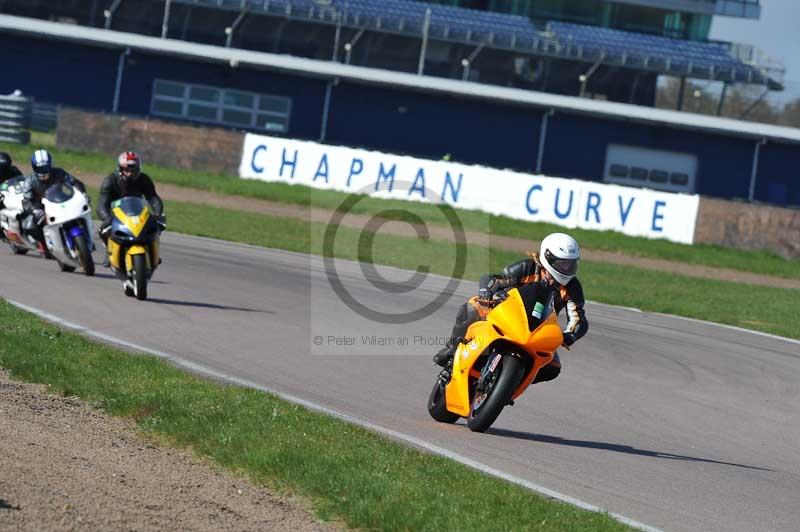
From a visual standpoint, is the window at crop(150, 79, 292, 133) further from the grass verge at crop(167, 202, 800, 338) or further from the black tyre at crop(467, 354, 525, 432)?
the black tyre at crop(467, 354, 525, 432)

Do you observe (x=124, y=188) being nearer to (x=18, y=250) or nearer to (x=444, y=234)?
(x=18, y=250)

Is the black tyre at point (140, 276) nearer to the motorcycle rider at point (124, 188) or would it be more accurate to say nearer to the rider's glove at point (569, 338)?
the motorcycle rider at point (124, 188)

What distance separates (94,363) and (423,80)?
35259mm

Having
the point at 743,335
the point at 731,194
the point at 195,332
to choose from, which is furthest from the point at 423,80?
the point at 195,332

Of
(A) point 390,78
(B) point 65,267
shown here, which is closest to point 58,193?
(B) point 65,267

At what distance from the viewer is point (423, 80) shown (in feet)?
145

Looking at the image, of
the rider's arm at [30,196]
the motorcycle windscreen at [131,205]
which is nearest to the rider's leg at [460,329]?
the motorcycle windscreen at [131,205]

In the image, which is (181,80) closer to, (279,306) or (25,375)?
(279,306)

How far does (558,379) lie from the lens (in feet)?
39.5

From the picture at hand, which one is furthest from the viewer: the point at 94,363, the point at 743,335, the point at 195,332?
the point at 743,335

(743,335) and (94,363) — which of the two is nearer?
(94,363)

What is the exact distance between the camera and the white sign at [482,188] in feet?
96.2

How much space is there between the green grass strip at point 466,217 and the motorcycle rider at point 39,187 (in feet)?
45.4

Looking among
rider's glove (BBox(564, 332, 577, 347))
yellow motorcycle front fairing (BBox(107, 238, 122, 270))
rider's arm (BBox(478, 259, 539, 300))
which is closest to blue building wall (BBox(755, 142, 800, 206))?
yellow motorcycle front fairing (BBox(107, 238, 122, 270))
